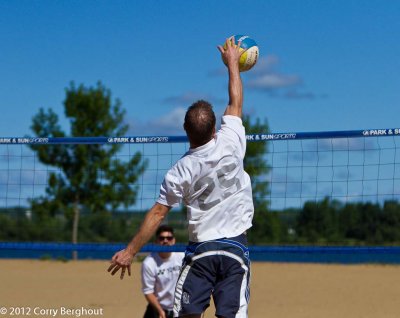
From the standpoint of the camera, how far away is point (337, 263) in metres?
25.5

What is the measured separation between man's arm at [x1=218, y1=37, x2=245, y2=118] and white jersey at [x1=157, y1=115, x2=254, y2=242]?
289 mm

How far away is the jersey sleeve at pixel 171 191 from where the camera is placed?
5828mm

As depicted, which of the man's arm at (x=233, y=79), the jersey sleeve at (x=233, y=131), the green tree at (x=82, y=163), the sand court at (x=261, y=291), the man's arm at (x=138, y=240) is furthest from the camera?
the green tree at (x=82, y=163)

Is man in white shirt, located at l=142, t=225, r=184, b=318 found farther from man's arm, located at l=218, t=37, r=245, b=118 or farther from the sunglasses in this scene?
man's arm, located at l=218, t=37, r=245, b=118

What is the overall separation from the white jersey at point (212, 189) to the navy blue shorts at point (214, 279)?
0.09 m

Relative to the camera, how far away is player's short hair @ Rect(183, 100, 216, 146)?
5.79 metres

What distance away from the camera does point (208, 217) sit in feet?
19.5

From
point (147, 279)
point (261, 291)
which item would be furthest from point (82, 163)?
point (147, 279)

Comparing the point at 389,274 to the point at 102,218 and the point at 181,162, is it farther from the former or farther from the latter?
the point at 181,162

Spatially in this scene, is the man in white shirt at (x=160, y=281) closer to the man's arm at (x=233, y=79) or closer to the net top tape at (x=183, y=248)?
the net top tape at (x=183, y=248)

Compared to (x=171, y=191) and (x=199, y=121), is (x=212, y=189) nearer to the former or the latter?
(x=171, y=191)

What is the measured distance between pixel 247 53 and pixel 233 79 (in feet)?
1.76

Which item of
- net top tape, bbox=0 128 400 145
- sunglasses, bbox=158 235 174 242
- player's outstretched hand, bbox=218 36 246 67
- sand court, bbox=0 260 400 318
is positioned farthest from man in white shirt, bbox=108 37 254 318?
sand court, bbox=0 260 400 318

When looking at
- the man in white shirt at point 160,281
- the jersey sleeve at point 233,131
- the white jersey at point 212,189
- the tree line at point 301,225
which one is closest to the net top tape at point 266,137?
the man in white shirt at point 160,281
